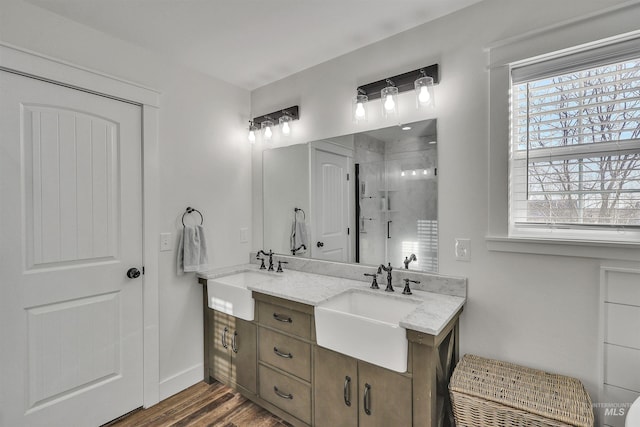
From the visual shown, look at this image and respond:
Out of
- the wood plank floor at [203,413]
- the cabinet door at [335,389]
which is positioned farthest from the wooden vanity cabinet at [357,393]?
the wood plank floor at [203,413]

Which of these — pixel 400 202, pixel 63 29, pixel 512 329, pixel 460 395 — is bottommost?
pixel 460 395

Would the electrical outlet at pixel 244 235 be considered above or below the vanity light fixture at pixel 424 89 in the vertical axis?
below

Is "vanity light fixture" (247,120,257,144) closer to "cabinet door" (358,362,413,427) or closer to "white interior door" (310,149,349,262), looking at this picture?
"white interior door" (310,149,349,262)

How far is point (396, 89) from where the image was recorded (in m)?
1.87

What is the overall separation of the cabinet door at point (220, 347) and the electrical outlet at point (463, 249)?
5.36ft

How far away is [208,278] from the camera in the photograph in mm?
2266

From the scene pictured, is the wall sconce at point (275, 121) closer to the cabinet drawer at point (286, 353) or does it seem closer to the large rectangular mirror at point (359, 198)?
the large rectangular mirror at point (359, 198)

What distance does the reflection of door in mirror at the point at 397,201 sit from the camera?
1.82 m

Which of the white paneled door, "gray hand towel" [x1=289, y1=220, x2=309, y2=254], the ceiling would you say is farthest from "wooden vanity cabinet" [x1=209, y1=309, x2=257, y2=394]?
the ceiling

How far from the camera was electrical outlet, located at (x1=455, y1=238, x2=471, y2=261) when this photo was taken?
167 cm

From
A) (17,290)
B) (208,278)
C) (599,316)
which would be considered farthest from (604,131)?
(17,290)

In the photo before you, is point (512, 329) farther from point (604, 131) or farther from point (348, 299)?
point (604, 131)

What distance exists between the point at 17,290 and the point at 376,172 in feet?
7.03

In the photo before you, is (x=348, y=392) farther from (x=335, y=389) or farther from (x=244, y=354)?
(x=244, y=354)
